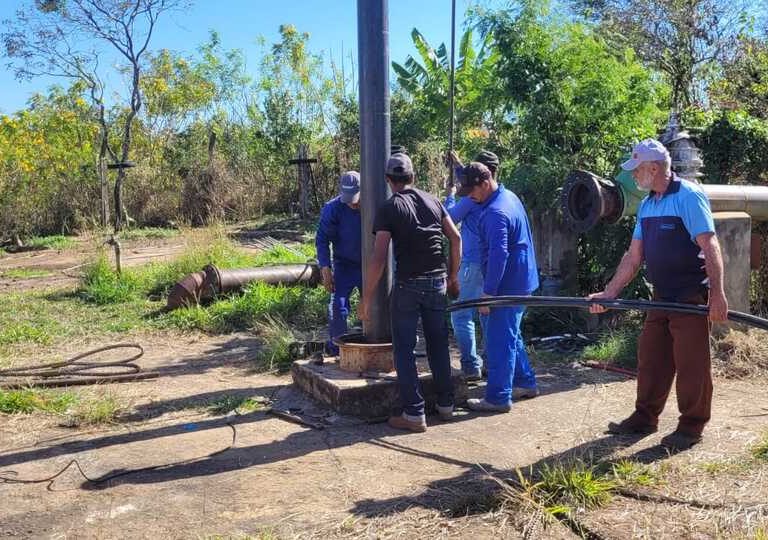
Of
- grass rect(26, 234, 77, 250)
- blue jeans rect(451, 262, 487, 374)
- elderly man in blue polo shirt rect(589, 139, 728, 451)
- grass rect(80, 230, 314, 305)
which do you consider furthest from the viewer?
grass rect(26, 234, 77, 250)

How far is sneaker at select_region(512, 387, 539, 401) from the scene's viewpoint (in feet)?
19.9

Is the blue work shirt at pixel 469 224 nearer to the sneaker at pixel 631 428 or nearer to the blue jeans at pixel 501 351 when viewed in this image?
the blue jeans at pixel 501 351

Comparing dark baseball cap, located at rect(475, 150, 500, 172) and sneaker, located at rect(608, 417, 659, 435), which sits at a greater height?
dark baseball cap, located at rect(475, 150, 500, 172)

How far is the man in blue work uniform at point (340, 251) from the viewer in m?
6.93

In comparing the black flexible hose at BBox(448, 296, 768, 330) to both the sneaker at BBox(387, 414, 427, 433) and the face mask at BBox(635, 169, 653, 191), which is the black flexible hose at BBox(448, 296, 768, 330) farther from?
the sneaker at BBox(387, 414, 427, 433)

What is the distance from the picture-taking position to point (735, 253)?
7.46m

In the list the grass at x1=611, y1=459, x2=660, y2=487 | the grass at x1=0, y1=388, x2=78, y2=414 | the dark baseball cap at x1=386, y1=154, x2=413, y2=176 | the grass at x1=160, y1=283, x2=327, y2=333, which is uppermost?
the dark baseball cap at x1=386, y1=154, x2=413, y2=176

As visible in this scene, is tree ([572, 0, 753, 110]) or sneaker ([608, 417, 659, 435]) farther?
tree ([572, 0, 753, 110])

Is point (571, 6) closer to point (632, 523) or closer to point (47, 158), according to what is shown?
point (47, 158)

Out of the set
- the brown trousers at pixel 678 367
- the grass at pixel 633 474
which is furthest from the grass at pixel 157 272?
the grass at pixel 633 474

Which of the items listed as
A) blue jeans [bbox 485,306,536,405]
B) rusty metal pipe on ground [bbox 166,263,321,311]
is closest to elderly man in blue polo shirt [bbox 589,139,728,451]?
blue jeans [bbox 485,306,536,405]

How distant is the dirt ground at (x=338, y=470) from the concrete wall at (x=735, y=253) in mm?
1266

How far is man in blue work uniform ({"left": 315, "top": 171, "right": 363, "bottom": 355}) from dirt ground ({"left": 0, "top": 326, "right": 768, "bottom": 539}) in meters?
0.92

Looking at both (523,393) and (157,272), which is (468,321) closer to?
(523,393)
